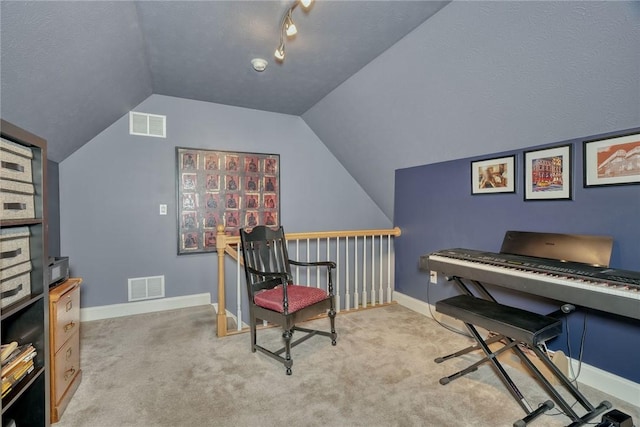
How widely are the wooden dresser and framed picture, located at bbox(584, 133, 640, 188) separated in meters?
3.36

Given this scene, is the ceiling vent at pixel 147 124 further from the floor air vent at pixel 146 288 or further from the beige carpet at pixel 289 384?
the beige carpet at pixel 289 384

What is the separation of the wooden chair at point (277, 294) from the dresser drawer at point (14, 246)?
1.32m

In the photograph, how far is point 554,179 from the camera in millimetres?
2236

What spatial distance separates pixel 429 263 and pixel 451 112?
4.17 feet

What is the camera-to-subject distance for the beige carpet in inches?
67.7

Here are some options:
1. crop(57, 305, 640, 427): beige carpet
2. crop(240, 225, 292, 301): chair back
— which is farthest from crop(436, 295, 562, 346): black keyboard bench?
crop(240, 225, 292, 301): chair back

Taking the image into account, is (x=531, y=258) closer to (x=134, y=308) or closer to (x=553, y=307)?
(x=553, y=307)

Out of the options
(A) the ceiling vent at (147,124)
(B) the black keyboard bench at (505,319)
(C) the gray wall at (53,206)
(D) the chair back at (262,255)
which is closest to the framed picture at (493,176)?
(B) the black keyboard bench at (505,319)

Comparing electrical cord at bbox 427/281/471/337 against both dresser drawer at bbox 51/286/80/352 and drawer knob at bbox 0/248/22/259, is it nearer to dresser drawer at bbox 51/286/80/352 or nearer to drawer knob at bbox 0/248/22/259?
dresser drawer at bbox 51/286/80/352

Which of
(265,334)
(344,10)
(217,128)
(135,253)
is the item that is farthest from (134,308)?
(344,10)

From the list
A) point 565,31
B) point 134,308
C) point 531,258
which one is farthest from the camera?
point 134,308

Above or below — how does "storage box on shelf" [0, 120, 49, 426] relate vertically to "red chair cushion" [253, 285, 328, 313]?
above

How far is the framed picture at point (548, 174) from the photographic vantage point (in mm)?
2160

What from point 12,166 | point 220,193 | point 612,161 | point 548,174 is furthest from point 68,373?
point 612,161
